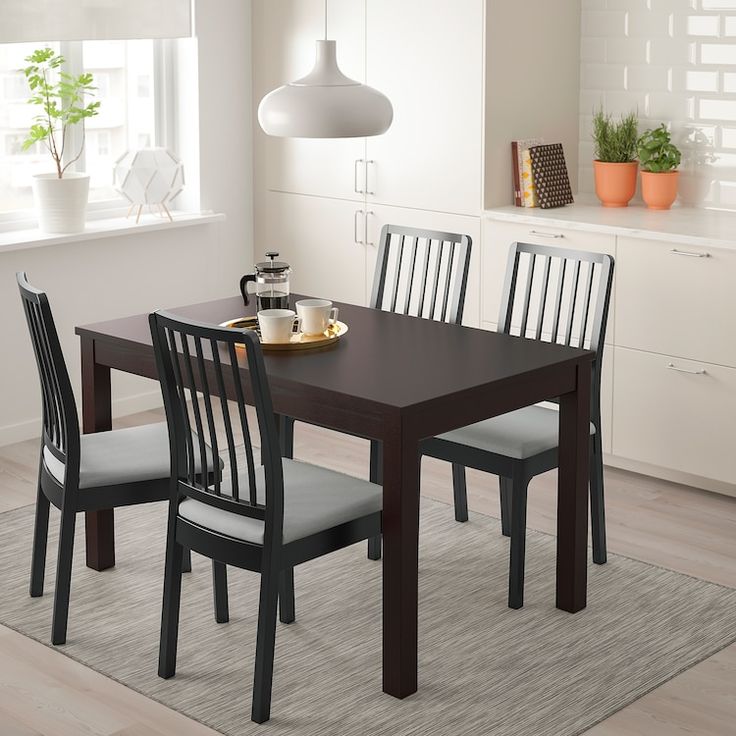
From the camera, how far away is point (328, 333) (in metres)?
3.57

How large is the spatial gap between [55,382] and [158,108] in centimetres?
250

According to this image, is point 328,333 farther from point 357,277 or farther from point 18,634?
point 357,277

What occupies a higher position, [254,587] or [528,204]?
[528,204]

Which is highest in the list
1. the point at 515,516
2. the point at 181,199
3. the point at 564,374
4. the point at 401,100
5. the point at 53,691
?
the point at 401,100

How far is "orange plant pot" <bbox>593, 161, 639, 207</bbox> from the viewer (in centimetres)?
488

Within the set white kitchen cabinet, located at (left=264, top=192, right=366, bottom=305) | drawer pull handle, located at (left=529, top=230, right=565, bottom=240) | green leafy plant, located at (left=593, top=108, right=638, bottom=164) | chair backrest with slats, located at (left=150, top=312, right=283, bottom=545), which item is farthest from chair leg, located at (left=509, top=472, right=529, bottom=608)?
white kitchen cabinet, located at (left=264, top=192, right=366, bottom=305)

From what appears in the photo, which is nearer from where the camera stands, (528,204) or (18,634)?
(18,634)

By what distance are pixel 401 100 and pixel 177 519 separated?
249 centimetres

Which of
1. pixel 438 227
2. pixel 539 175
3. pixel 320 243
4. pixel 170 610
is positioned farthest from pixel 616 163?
pixel 170 610

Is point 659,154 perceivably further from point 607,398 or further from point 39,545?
point 39,545

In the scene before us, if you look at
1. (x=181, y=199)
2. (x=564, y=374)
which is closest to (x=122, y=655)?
(x=564, y=374)

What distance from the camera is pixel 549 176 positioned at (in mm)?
4867

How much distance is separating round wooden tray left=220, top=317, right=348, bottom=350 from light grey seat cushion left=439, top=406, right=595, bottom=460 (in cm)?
42

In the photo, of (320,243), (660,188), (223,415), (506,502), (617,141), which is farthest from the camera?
(320,243)
